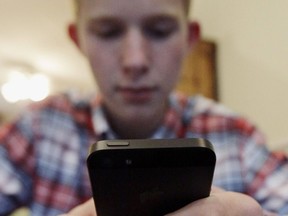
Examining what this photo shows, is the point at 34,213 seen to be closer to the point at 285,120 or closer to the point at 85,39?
the point at 85,39

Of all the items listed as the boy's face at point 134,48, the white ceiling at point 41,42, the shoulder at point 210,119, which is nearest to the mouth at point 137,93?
the boy's face at point 134,48

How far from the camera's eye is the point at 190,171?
287 millimetres

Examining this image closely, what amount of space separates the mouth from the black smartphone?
208mm

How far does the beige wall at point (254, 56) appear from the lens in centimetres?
122

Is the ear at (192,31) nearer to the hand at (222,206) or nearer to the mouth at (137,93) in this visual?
the mouth at (137,93)

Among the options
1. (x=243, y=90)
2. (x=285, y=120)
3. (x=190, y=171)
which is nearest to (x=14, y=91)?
(x=243, y=90)

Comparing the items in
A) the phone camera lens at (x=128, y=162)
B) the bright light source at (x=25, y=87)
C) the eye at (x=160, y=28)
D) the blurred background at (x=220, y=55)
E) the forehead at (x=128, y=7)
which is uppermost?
the forehead at (x=128, y=7)

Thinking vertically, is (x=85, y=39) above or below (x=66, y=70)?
above

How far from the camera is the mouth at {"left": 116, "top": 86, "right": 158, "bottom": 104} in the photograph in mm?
500

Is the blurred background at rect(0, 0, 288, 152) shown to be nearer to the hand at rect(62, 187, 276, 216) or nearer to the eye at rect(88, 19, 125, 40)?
the eye at rect(88, 19, 125, 40)

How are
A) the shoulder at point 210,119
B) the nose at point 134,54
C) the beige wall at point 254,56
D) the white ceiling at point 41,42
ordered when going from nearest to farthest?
the nose at point 134,54 → the shoulder at point 210,119 → the beige wall at point 254,56 → the white ceiling at point 41,42

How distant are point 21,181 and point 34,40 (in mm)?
1625

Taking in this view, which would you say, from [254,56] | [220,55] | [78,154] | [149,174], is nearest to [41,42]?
[220,55]

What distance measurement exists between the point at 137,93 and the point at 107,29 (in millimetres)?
88
